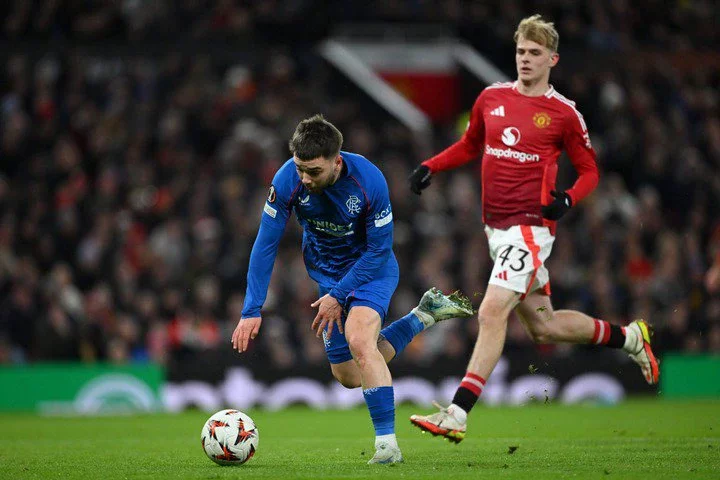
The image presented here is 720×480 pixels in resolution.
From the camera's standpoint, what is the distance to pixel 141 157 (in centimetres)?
1739

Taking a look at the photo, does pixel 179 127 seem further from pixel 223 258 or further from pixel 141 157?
pixel 223 258

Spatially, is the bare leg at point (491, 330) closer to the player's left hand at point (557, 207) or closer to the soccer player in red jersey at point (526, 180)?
the soccer player in red jersey at point (526, 180)

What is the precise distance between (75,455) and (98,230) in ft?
26.8

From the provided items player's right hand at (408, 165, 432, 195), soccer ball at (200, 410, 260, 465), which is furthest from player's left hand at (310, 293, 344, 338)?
player's right hand at (408, 165, 432, 195)

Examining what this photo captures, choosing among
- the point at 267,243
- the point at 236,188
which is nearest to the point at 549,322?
the point at 267,243

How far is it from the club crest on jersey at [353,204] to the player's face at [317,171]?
0.62 feet

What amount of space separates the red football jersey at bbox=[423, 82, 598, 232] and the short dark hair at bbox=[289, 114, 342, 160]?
1.63m

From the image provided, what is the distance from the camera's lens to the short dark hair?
7078 millimetres

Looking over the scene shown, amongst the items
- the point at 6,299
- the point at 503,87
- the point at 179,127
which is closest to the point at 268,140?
the point at 179,127

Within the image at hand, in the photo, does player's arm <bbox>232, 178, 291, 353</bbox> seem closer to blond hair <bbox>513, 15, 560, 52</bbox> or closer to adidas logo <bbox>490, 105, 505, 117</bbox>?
adidas logo <bbox>490, 105, 505, 117</bbox>

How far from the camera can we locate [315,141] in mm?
7078

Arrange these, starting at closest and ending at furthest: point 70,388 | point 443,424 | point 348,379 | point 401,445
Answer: point 443,424 < point 348,379 < point 401,445 < point 70,388

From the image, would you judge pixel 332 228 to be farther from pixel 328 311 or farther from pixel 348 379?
pixel 348 379

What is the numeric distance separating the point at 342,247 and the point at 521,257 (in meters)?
1.24
